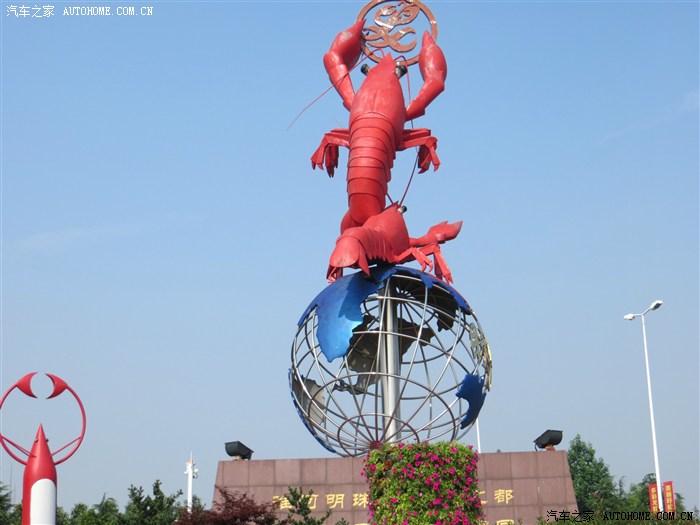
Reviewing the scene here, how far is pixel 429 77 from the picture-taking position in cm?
2098

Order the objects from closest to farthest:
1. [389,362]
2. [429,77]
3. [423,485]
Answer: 1. [423,485]
2. [389,362]
3. [429,77]

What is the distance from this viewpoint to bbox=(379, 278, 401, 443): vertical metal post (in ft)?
61.7

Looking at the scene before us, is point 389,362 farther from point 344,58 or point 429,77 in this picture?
point 344,58

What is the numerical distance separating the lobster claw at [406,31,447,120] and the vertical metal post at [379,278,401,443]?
3.83 metres

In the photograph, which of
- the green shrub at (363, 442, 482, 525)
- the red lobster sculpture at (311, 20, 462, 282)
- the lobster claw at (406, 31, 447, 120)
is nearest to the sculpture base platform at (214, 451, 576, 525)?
the red lobster sculpture at (311, 20, 462, 282)

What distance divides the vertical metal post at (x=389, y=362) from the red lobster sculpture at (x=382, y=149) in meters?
0.81

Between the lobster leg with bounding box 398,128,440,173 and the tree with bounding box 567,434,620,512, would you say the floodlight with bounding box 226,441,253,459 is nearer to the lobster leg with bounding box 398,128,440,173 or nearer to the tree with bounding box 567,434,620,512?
the lobster leg with bounding box 398,128,440,173

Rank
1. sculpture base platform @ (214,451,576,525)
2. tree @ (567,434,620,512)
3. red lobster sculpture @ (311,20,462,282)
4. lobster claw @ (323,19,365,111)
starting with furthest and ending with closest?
tree @ (567,434,620,512) → lobster claw @ (323,19,365,111) → sculpture base platform @ (214,451,576,525) → red lobster sculpture @ (311,20,462,282)

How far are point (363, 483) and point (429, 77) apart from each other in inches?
311

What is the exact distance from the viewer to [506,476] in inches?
797

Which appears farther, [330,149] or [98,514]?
[98,514]

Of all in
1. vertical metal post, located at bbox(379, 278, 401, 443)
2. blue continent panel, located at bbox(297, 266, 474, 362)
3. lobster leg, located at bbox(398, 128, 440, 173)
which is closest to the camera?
blue continent panel, located at bbox(297, 266, 474, 362)

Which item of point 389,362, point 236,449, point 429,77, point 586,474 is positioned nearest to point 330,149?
point 429,77

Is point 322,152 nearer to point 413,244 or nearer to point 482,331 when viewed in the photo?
point 413,244
